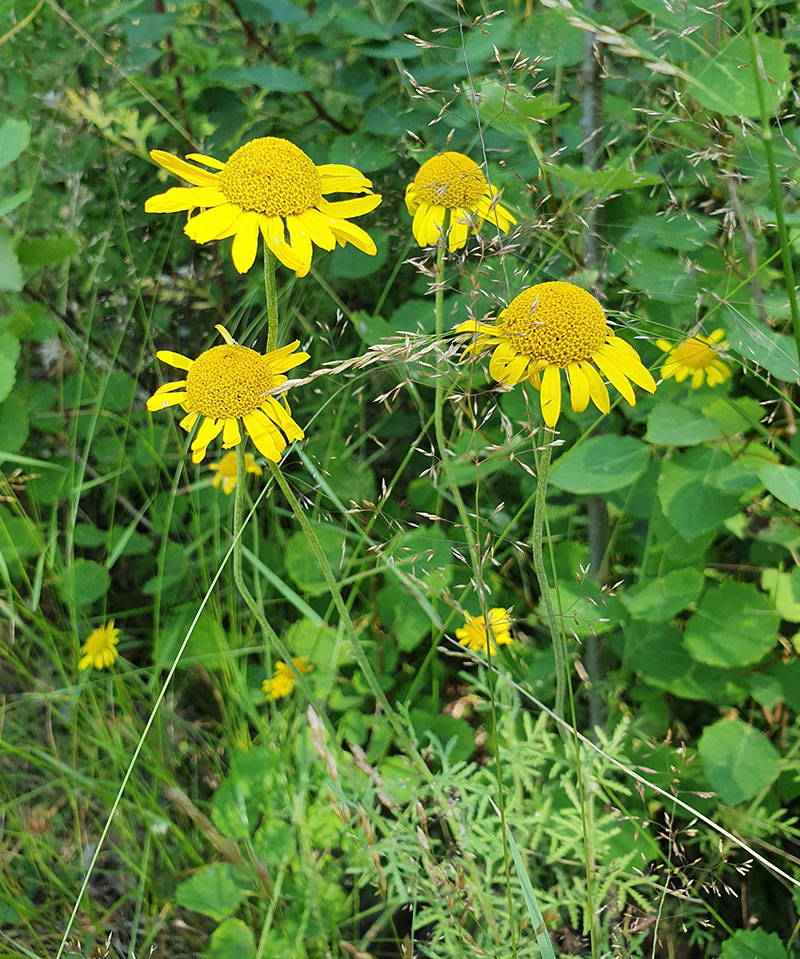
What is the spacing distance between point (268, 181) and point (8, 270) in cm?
95

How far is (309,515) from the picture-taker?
Result: 1.92 m

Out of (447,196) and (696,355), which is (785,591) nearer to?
(696,355)

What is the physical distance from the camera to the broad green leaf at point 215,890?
1.35 m

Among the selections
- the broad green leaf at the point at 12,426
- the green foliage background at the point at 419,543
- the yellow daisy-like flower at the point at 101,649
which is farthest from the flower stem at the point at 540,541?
the broad green leaf at the point at 12,426

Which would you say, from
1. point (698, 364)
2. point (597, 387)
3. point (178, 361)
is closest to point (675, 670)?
point (698, 364)

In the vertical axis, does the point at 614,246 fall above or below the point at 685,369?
above

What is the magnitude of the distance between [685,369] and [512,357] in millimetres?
585

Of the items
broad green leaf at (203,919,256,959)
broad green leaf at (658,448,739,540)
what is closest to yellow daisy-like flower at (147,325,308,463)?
broad green leaf at (658,448,739,540)

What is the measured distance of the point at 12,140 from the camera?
5.31 ft

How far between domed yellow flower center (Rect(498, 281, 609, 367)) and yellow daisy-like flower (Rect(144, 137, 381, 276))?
234 millimetres

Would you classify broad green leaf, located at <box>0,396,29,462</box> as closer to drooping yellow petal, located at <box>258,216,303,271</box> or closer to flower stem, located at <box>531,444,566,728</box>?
drooping yellow petal, located at <box>258,216,303,271</box>

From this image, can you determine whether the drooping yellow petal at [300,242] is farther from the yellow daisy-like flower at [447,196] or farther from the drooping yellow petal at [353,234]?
the yellow daisy-like flower at [447,196]

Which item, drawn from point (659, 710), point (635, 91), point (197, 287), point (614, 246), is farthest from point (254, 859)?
point (635, 91)

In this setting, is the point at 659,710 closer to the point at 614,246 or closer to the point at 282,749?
the point at 282,749
